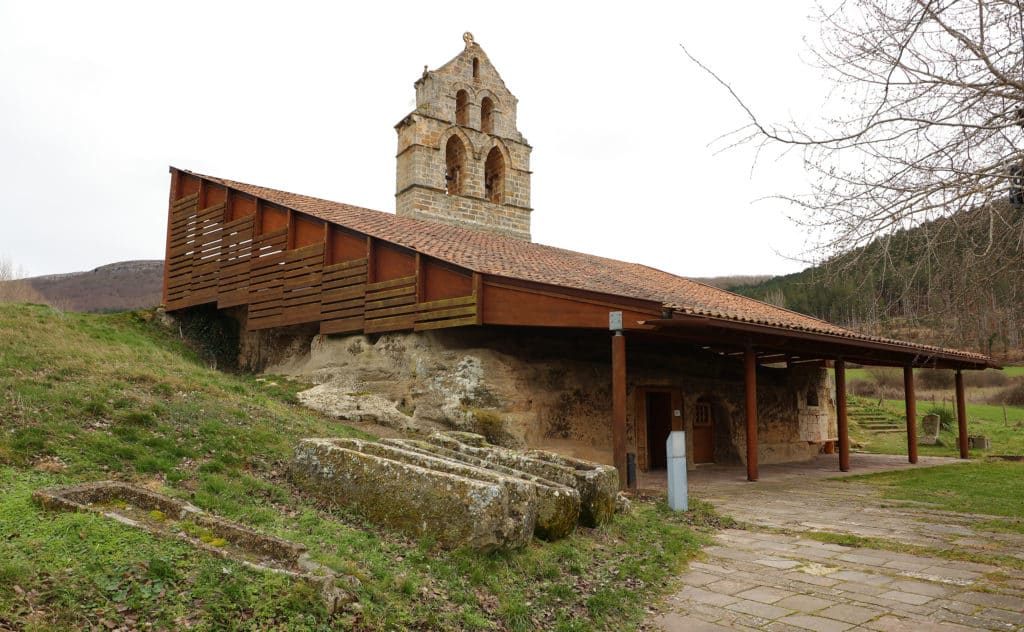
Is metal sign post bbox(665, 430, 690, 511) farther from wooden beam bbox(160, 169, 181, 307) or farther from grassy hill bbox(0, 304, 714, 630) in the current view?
wooden beam bbox(160, 169, 181, 307)

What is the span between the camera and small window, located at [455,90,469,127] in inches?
790

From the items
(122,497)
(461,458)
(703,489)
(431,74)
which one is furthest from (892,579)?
(431,74)

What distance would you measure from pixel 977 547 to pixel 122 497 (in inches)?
285

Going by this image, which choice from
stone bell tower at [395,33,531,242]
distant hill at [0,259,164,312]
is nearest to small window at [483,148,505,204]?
stone bell tower at [395,33,531,242]

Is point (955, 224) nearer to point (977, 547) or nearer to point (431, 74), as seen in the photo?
point (977, 547)

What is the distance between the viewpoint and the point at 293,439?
303 inches

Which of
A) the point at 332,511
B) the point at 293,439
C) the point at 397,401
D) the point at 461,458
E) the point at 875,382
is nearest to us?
the point at 332,511

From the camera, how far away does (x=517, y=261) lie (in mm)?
12914

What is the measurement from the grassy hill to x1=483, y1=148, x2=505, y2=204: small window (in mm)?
12906

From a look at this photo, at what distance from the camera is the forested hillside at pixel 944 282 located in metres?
5.01

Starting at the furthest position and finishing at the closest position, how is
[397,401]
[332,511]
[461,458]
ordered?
[397,401] < [461,458] < [332,511]

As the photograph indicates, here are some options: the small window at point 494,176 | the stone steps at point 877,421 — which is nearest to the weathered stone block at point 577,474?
the small window at point 494,176

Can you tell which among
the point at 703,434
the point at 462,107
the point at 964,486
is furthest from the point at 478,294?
the point at 462,107

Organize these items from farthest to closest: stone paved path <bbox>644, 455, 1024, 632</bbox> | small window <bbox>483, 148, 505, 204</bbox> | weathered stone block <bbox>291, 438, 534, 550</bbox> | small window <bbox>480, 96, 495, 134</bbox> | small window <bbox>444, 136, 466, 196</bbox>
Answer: small window <bbox>483, 148, 505, 204</bbox>
small window <bbox>480, 96, 495, 134</bbox>
small window <bbox>444, 136, 466, 196</bbox>
weathered stone block <bbox>291, 438, 534, 550</bbox>
stone paved path <bbox>644, 455, 1024, 632</bbox>
